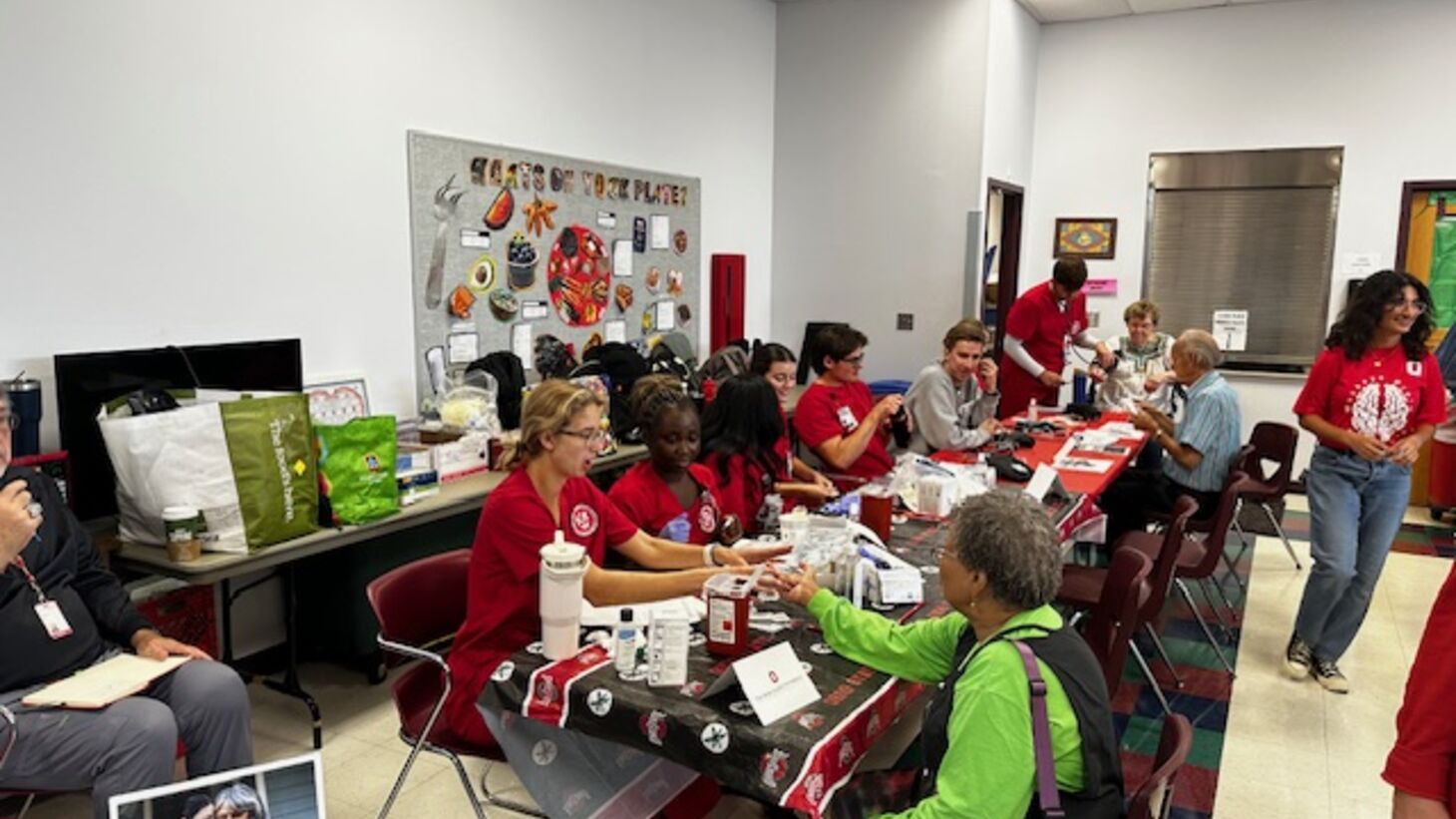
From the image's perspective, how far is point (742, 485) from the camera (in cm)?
329

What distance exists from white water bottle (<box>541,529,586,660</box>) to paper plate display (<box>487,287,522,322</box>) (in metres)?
2.80

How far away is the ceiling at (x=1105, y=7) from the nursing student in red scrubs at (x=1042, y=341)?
1949mm

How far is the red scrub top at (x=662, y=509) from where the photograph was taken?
113 inches

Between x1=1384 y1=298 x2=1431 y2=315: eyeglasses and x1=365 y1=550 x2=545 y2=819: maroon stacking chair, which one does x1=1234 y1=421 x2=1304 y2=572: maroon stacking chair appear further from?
x1=365 y1=550 x2=545 y2=819: maroon stacking chair

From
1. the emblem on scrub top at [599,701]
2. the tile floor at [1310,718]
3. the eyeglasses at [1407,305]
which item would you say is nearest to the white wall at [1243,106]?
the tile floor at [1310,718]

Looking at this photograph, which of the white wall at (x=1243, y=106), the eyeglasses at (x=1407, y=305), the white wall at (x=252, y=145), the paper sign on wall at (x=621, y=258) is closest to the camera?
the white wall at (x=252, y=145)

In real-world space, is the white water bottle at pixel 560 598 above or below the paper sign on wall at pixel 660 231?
below

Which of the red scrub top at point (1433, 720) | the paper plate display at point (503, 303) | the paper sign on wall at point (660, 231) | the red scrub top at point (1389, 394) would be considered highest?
the paper sign on wall at point (660, 231)

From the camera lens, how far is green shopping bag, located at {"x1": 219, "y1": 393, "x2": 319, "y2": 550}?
2910mm

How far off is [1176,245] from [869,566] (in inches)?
221

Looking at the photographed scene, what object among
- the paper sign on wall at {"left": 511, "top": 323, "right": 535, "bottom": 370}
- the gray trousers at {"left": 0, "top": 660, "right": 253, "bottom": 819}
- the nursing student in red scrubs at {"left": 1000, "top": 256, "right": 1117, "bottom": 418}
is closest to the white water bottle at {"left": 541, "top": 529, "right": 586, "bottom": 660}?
the gray trousers at {"left": 0, "top": 660, "right": 253, "bottom": 819}

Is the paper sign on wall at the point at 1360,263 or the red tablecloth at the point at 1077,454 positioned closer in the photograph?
the red tablecloth at the point at 1077,454

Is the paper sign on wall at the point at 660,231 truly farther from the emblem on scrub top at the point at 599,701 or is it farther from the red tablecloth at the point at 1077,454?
the emblem on scrub top at the point at 599,701

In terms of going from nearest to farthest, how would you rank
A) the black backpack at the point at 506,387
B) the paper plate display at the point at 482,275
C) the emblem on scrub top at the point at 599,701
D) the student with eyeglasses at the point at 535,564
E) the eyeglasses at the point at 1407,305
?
1. the emblem on scrub top at the point at 599,701
2. the student with eyeglasses at the point at 535,564
3. the eyeglasses at the point at 1407,305
4. the black backpack at the point at 506,387
5. the paper plate display at the point at 482,275
